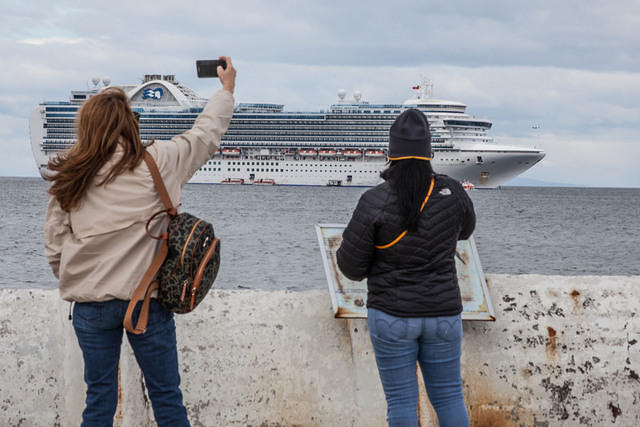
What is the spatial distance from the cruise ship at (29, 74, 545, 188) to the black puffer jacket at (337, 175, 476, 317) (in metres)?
60.3

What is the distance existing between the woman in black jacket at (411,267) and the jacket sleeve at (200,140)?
17.9 inches

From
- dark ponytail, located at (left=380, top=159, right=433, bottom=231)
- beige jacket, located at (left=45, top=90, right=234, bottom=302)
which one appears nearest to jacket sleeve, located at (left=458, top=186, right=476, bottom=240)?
dark ponytail, located at (left=380, top=159, right=433, bottom=231)

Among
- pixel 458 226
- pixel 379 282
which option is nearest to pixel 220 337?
pixel 379 282

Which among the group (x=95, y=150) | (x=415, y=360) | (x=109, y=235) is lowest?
(x=415, y=360)

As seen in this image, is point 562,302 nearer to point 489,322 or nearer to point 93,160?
point 489,322

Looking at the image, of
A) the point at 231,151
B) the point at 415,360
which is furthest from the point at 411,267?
the point at 231,151

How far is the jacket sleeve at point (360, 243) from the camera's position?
200cm

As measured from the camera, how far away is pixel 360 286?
2752 millimetres

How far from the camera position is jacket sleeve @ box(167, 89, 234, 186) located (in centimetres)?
206

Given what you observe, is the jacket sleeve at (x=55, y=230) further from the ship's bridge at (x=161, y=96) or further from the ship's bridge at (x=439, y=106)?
the ship's bridge at (x=161, y=96)

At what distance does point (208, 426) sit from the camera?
276cm

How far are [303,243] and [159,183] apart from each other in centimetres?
2319

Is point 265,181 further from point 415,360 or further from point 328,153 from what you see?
point 415,360

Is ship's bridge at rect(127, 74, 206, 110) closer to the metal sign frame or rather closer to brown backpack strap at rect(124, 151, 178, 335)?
the metal sign frame
